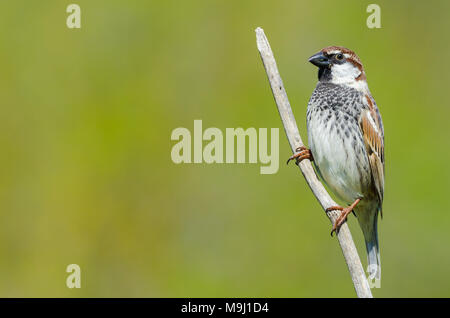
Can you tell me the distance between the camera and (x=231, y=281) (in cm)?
759

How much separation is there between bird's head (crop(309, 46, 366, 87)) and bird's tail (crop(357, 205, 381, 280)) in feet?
2.95

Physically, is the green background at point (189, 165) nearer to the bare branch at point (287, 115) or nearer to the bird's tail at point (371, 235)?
the bird's tail at point (371, 235)

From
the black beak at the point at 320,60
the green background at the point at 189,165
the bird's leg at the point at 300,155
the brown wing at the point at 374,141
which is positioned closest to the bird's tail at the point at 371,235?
the brown wing at the point at 374,141

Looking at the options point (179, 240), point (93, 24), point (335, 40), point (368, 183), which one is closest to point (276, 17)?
point (335, 40)

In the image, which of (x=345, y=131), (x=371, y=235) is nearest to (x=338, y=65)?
(x=345, y=131)

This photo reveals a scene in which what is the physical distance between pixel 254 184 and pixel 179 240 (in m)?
0.96

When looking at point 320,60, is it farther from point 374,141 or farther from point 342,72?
point 374,141

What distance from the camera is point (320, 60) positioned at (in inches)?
200

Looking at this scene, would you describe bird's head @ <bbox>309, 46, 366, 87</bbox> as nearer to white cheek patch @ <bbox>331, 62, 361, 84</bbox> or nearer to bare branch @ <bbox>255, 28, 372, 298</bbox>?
white cheek patch @ <bbox>331, 62, 361, 84</bbox>

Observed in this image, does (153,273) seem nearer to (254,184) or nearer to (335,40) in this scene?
(254,184)

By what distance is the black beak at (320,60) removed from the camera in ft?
16.6

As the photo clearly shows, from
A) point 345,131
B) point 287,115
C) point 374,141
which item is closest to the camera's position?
point 287,115

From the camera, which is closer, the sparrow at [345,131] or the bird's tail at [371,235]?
the sparrow at [345,131]

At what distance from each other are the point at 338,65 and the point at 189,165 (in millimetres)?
3303
